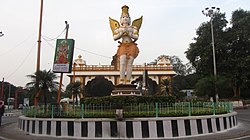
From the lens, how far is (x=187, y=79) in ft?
202

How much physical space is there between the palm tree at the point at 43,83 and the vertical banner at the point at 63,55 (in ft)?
1.92

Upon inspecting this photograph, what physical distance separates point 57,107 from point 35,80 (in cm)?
337

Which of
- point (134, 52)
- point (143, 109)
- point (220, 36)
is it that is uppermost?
point (220, 36)

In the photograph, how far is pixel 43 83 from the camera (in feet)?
51.4

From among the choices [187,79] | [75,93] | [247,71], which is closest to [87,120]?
[75,93]

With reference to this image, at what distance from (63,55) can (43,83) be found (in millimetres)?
2028

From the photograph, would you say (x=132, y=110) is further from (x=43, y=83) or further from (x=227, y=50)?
(x=227, y=50)

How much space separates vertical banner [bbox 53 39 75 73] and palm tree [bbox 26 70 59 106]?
58cm

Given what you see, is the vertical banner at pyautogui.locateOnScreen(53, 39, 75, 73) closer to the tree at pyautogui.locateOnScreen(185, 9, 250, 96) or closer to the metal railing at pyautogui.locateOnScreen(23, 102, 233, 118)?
the metal railing at pyautogui.locateOnScreen(23, 102, 233, 118)

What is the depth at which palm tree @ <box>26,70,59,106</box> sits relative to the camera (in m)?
15.5

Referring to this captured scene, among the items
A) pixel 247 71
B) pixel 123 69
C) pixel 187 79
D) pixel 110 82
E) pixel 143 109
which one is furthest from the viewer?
pixel 187 79

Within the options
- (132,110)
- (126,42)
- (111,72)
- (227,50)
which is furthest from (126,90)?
(111,72)

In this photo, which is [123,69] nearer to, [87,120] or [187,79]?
[87,120]

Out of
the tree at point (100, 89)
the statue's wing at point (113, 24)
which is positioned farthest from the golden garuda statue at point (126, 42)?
the tree at point (100, 89)
